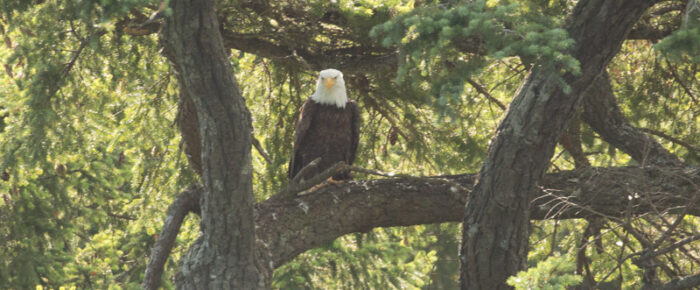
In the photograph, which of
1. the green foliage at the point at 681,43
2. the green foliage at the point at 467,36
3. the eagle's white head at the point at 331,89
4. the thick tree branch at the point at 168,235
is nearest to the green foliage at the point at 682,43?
the green foliage at the point at 681,43

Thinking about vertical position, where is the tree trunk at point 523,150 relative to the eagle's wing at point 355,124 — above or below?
below

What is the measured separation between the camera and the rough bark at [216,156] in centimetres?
276

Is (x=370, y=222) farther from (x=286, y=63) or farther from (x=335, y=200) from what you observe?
(x=286, y=63)

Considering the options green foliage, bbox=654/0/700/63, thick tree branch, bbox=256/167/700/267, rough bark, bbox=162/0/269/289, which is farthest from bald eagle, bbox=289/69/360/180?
green foliage, bbox=654/0/700/63

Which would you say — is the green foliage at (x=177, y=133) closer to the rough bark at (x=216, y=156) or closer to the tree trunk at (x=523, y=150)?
the tree trunk at (x=523, y=150)

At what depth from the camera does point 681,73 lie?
19.7ft

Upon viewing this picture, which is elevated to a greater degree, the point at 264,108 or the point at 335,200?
the point at 264,108

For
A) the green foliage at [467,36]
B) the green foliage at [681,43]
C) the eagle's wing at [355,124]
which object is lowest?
the green foliage at [681,43]

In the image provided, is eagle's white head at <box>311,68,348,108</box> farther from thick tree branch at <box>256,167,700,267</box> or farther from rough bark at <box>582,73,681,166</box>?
rough bark at <box>582,73,681,166</box>

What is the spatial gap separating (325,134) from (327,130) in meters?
0.04

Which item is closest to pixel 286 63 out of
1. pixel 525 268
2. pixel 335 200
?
pixel 335 200

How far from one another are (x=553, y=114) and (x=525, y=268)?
755mm

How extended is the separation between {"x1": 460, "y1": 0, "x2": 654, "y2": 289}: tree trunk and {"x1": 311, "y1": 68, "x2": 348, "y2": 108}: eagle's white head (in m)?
Answer: 1.76

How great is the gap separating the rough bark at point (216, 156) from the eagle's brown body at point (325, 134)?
190 cm
